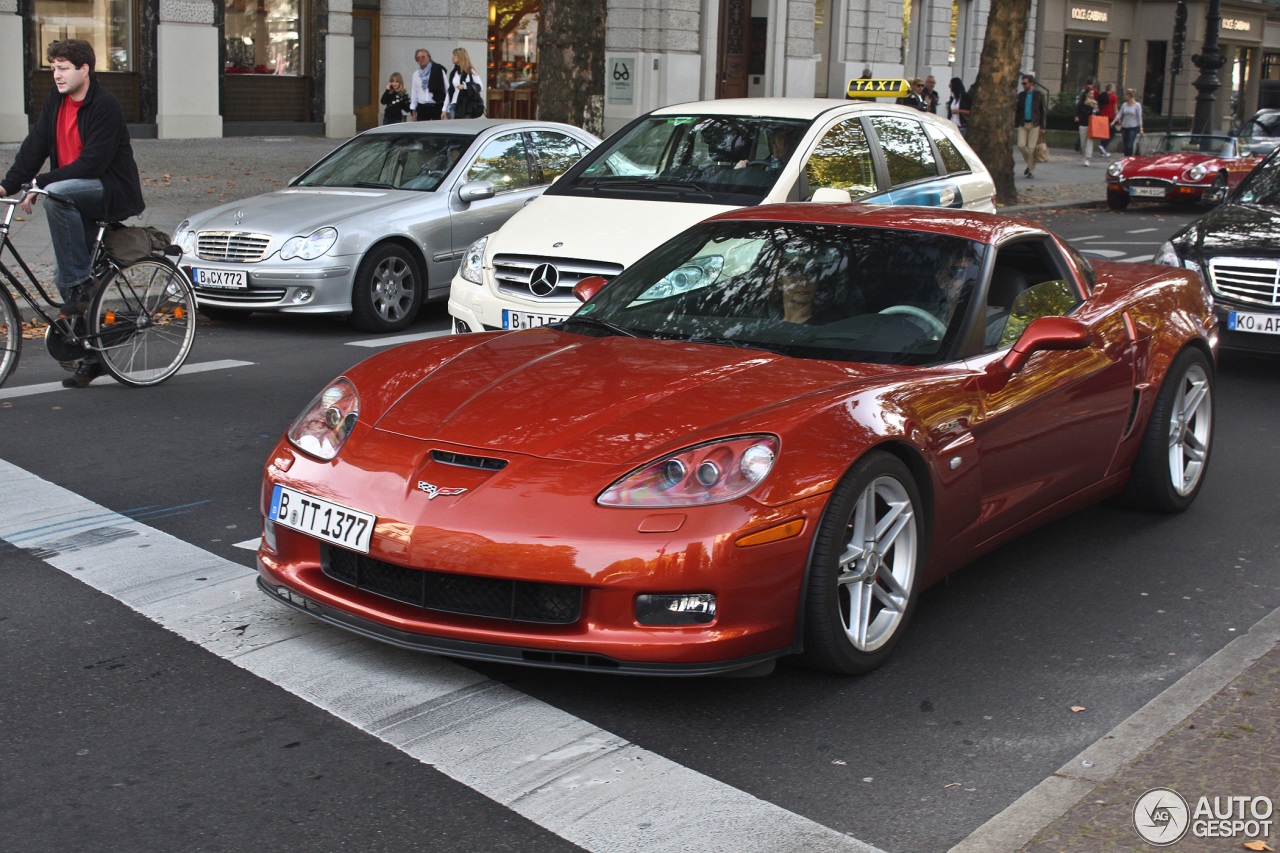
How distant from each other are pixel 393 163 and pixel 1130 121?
27070mm

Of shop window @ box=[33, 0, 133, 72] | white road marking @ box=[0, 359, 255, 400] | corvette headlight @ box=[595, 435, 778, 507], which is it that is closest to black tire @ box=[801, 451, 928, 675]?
corvette headlight @ box=[595, 435, 778, 507]

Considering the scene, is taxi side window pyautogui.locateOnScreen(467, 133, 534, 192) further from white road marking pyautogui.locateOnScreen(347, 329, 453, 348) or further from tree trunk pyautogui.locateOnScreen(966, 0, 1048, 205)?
tree trunk pyautogui.locateOnScreen(966, 0, 1048, 205)

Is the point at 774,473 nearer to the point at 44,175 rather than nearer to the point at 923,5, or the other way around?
the point at 44,175

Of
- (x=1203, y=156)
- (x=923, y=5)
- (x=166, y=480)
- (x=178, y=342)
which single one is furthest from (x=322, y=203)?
(x=923, y=5)

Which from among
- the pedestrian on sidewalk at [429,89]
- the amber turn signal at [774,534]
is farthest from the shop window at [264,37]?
the amber turn signal at [774,534]

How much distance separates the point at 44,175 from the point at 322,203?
10.7 feet

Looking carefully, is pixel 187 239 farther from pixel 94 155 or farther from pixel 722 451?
pixel 722 451

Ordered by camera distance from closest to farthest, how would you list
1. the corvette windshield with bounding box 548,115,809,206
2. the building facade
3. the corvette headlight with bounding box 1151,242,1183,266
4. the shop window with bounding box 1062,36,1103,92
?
1. the corvette windshield with bounding box 548,115,809,206
2. the corvette headlight with bounding box 1151,242,1183,266
3. the building facade
4. the shop window with bounding box 1062,36,1103,92

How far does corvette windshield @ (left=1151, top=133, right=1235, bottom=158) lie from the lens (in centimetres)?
2400

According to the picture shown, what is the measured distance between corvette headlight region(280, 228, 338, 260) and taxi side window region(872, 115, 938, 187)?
3934 mm

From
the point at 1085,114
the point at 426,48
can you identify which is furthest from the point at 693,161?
the point at 1085,114

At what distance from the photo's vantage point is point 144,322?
8.19 metres

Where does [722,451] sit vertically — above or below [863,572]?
above

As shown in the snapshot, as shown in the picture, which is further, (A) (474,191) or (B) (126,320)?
(A) (474,191)
